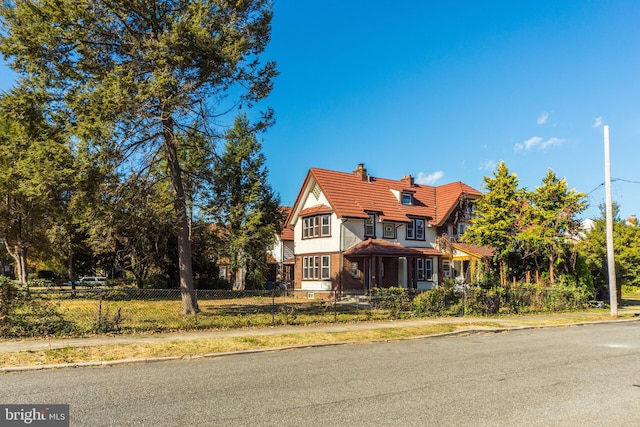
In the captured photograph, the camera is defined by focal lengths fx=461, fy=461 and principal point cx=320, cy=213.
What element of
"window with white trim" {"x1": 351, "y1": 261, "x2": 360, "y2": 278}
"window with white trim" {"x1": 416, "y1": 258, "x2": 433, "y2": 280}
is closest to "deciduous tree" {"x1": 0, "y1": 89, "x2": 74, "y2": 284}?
"window with white trim" {"x1": 351, "y1": 261, "x2": 360, "y2": 278}

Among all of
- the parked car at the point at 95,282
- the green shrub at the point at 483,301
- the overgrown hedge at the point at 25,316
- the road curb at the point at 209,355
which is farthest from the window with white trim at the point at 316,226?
the overgrown hedge at the point at 25,316

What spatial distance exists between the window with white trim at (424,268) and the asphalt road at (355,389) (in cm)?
2382

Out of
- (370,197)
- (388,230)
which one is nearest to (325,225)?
(370,197)

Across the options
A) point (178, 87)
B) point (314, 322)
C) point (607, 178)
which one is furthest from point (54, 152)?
point (607, 178)

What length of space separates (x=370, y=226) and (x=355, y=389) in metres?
26.9

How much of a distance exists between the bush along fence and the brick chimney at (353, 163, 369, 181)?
491 inches

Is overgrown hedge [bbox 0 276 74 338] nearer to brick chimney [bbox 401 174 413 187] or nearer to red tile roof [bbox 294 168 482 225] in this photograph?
red tile roof [bbox 294 168 482 225]

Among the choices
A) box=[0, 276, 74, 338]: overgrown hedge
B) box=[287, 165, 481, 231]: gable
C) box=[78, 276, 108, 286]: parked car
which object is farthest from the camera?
box=[78, 276, 108, 286]: parked car

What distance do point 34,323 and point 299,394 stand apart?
8819 millimetres

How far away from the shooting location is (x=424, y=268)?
35938 millimetres

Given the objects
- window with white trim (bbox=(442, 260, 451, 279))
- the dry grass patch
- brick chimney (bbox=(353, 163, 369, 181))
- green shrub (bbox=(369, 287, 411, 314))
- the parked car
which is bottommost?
the parked car

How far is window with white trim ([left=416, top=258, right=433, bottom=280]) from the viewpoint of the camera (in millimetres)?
35631

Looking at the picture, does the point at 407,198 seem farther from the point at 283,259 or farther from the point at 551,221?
the point at 283,259

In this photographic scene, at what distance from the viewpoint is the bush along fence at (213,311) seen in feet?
40.2
